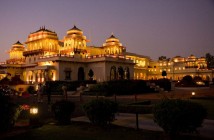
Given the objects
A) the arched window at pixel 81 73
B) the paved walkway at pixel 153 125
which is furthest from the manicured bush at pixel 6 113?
the arched window at pixel 81 73

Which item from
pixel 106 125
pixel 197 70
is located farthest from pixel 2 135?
pixel 197 70

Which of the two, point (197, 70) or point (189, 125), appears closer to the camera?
point (189, 125)

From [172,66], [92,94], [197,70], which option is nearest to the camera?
[92,94]

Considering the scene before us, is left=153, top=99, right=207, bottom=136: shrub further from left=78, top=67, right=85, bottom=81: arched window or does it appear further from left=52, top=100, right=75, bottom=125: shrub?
left=78, top=67, right=85, bottom=81: arched window

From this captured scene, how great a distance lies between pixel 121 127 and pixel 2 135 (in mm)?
4873

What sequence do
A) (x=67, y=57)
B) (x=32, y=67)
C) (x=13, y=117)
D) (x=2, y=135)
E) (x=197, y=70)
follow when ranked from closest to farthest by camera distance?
(x=2, y=135) < (x=13, y=117) < (x=67, y=57) < (x=32, y=67) < (x=197, y=70)

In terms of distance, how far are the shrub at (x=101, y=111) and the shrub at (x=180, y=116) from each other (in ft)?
9.46

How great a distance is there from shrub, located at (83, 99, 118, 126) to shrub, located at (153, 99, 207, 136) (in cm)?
288

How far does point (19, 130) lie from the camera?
10922 mm

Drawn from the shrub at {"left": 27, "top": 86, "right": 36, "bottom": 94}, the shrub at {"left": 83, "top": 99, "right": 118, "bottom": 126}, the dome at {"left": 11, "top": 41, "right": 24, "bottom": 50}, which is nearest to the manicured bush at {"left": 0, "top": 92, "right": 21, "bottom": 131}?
the shrub at {"left": 83, "top": 99, "right": 118, "bottom": 126}

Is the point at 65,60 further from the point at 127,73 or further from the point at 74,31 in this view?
the point at 127,73

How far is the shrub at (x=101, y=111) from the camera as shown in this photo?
35.8ft

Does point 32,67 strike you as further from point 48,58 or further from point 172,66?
point 172,66

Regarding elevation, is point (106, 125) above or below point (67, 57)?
below
